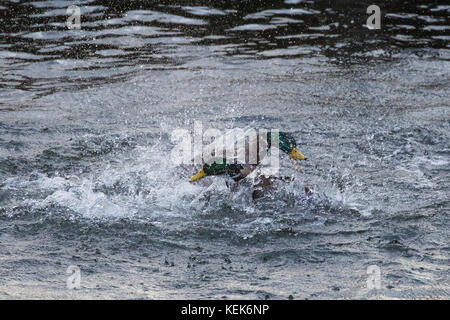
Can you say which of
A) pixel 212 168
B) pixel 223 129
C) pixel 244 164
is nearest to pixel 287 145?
pixel 244 164

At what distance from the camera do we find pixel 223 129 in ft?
26.9

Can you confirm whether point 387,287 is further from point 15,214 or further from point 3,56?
point 3,56

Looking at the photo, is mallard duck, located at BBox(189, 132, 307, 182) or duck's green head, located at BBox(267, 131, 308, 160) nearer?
mallard duck, located at BBox(189, 132, 307, 182)

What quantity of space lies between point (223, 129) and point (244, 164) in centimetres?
246

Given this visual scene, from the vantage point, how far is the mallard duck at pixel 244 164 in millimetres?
5528

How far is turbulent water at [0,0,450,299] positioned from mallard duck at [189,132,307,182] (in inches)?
15.3

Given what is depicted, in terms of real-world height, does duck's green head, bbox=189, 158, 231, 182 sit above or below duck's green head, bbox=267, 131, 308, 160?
below

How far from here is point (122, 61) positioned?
1091 cm

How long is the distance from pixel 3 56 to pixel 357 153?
653cm

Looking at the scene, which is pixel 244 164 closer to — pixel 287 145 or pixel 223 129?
pixel 287 145

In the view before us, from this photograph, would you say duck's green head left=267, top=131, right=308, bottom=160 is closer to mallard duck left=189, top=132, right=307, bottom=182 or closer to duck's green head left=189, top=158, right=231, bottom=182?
mallard duck left=189, top=132, right=307, bottom=182

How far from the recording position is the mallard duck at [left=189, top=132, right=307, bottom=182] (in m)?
5.53

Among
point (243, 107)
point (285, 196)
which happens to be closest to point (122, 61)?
point (243, 107)

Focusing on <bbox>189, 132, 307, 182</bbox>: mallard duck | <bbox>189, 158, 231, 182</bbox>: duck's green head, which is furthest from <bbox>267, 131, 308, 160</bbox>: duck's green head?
<bbox>189, 158, 231, 182</bbox>: duck's green head
